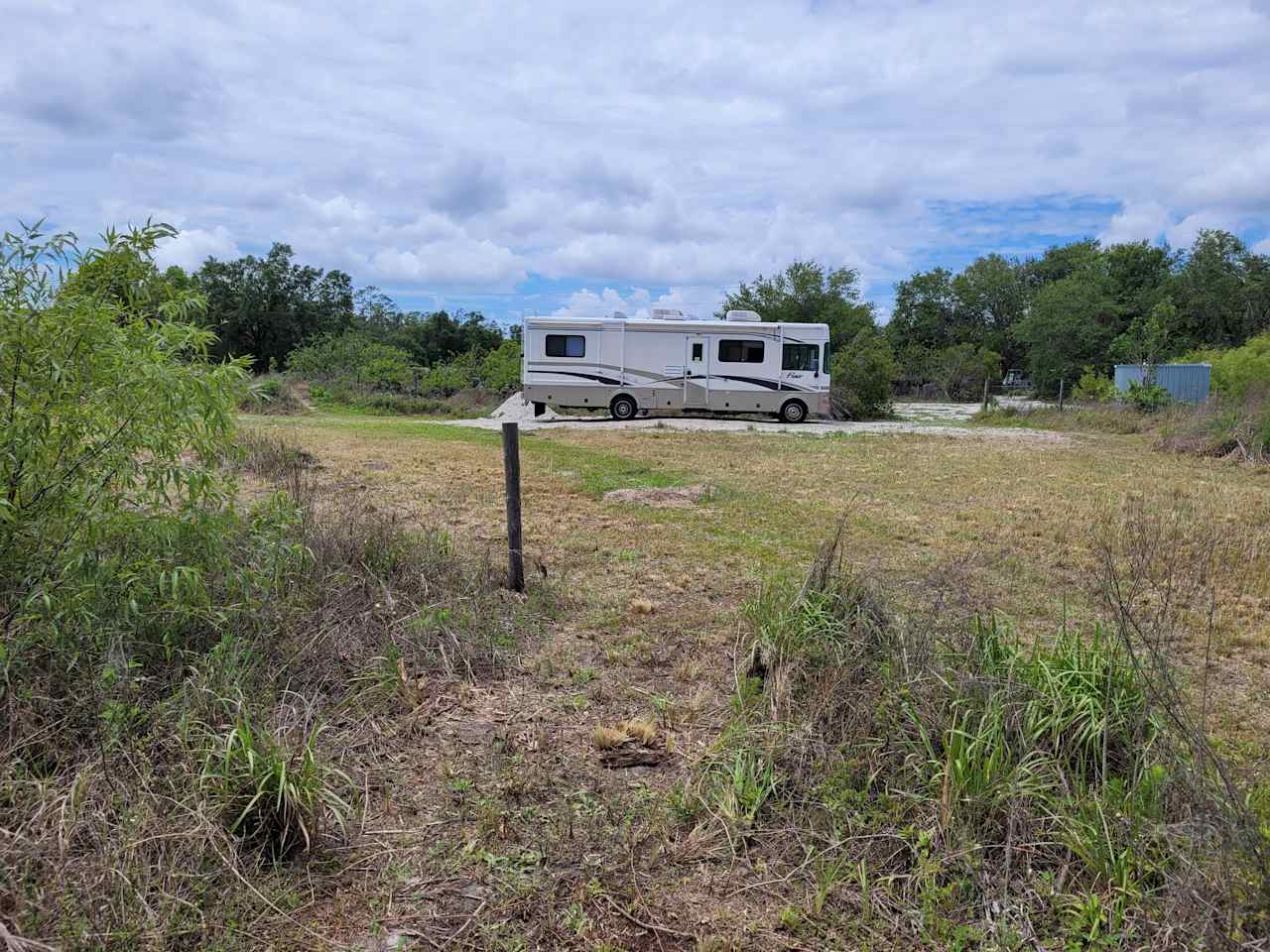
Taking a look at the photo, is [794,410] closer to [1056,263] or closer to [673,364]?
[673,364]

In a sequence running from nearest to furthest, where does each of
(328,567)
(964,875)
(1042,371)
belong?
1. (964,875)
2. (328,567)
3. (1042,371)

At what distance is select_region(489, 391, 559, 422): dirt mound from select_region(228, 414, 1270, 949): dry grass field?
9946 mm

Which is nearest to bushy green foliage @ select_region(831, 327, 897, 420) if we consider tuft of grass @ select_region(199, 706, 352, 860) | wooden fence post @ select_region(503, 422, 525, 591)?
wooden fence post @ select_region(503, 422, 525, 591)

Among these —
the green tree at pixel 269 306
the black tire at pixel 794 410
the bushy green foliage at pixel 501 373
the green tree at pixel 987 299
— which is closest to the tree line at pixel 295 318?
the green tree at pixel 269 306

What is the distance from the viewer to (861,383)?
73.2 ft

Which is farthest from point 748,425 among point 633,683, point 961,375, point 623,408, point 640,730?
point 961,375

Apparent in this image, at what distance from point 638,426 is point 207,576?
1449 centimetres

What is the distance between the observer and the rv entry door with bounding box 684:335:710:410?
1931 cm

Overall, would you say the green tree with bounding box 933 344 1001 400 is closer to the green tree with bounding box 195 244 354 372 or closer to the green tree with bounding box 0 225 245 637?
the green tree with bounding box 195 244 354 372

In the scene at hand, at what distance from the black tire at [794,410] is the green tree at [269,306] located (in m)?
28.1

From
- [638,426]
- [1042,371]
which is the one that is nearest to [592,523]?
[638,426]

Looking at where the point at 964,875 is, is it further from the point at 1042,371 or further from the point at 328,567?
the point at 1042,371

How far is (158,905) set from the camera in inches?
84.4

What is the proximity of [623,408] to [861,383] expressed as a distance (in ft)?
22.8
